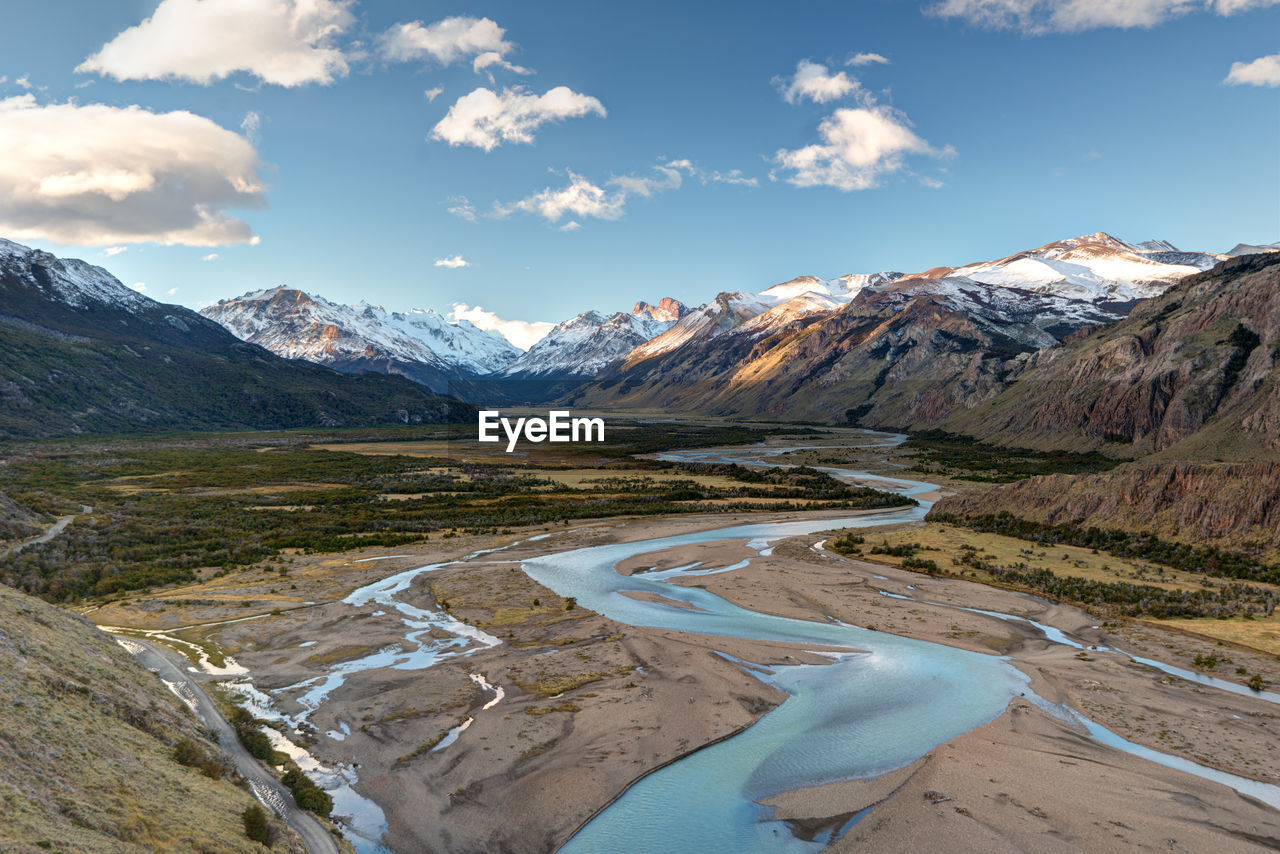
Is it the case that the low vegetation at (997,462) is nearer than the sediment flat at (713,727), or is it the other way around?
the sediment flat at (713,727)

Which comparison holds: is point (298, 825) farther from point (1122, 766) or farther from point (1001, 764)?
point (1122, 766)

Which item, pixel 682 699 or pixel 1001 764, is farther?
pixel 682 699

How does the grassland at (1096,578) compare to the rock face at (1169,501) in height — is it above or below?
below

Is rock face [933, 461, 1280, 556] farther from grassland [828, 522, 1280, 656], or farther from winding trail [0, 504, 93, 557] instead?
winding trail [0, 504, 93, 557]

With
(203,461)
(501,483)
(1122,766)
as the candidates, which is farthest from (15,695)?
(203,461)

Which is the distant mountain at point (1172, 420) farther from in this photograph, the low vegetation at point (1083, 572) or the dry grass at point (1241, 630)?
the dry grass at point (1241, 630)

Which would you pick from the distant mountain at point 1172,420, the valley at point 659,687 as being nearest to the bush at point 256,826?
the valley at point 659,687

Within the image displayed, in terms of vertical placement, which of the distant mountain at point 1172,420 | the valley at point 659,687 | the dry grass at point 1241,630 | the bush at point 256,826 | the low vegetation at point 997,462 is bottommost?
the valley at point 659,687
